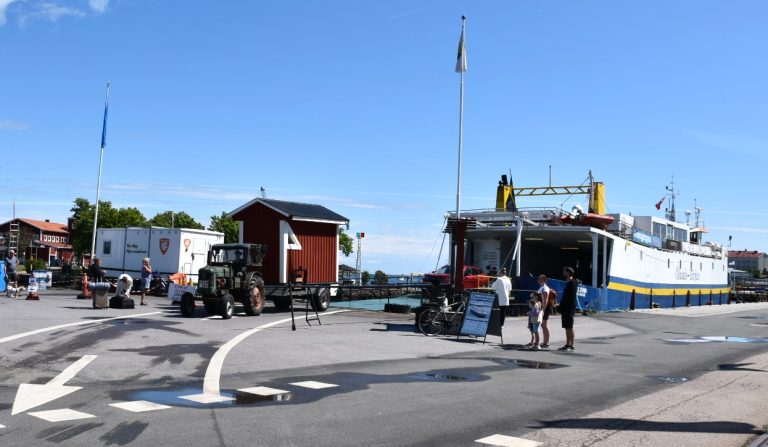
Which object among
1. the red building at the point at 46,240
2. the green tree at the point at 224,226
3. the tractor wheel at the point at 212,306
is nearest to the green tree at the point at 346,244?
the green tree at the point at 224,226

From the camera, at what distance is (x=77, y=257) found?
289ft

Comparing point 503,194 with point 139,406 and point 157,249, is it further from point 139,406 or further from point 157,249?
point 139,406

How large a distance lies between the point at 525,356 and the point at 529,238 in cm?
2289

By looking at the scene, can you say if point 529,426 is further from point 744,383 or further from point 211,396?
point 744,383

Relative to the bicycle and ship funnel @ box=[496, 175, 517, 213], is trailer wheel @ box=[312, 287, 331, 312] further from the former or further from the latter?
ship funnel @ box=[496, 175, 517, 213]

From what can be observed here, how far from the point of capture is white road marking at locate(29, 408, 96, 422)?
7.22 metres

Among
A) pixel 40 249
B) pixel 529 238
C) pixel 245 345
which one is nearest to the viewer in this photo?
pixel 245 345

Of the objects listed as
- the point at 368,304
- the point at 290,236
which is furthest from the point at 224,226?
the point at 290,236

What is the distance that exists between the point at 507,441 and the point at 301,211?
2072 cm

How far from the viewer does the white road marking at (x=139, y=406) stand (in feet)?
25.5

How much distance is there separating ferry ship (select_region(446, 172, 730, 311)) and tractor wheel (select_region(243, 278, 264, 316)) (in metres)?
11.1

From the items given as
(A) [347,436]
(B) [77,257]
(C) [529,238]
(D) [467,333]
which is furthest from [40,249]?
(A) [347,436]

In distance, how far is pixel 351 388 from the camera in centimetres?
955

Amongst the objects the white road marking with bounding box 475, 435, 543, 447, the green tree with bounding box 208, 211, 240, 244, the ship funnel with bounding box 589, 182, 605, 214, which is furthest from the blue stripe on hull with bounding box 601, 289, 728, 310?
the green tree with bounding box 208, 211, 240, 244
